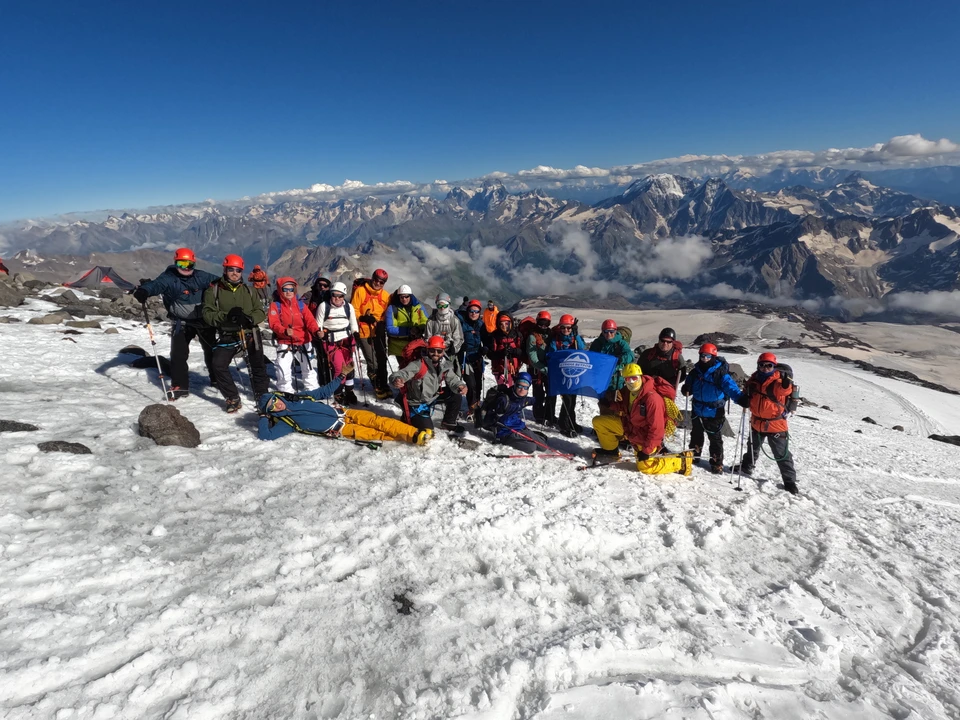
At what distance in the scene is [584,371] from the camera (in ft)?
34.9

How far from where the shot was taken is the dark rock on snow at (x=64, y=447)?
733 centimetres

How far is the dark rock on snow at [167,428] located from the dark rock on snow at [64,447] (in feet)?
3.54

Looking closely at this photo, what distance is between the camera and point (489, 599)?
5461 mm

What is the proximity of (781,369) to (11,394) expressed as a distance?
17164 mm

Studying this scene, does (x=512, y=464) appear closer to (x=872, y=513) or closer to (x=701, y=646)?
(x=701, y=646)

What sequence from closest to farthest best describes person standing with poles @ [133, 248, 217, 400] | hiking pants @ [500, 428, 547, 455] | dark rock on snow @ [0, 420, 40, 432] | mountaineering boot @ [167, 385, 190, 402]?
1. dark rock on snow @ [0, 420, 40, 432]
2. person standing with poles @ [133, 248, 217, 400]
3. hiking pants @ [500, 428, 547, 455]
4. mountaineering boot @ [167, 385, 190, 402]

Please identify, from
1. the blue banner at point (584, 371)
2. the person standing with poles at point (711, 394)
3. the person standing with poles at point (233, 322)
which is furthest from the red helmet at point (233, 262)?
the person standing with poles at point (711, 394)

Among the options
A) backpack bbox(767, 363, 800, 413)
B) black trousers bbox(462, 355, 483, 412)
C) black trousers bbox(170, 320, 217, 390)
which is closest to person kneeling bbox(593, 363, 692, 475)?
backpack bbox(767, 363, 800, 413)

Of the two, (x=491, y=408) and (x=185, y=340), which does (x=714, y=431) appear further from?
(x=185, y=340)

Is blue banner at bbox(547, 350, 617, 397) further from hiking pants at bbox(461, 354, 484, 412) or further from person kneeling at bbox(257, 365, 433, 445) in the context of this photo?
person kneeling at bbox(257, 365, 433, 445)

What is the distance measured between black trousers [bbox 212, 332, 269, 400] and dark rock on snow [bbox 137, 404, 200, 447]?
1466 millimetres

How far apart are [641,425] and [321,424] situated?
6640 millimetres

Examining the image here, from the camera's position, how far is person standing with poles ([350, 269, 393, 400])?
12.0 meters

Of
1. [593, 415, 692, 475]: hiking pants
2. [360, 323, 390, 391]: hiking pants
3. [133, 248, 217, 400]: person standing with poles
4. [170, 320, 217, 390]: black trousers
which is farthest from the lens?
[360, 323, 390, 391]: hiking pants
